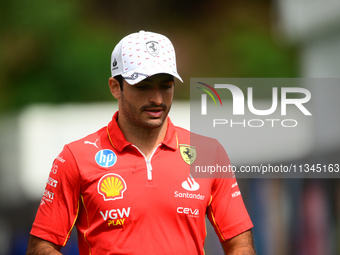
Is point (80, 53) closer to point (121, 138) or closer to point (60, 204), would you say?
point (121, 138)

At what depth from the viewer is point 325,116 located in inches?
430

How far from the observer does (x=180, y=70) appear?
30969 millimetres

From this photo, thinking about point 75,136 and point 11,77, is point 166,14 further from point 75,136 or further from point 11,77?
point 75,136

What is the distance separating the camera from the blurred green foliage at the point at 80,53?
23016mm

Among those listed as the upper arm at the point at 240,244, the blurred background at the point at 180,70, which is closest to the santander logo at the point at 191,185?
the upper arm at the point at 240,244

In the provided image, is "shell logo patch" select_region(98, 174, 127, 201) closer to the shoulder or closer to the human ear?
the shoulder

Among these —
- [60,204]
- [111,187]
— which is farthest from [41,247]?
[111,187]

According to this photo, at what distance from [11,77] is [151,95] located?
2078 cm

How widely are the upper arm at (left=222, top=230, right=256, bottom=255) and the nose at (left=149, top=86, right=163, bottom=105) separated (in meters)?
0.88

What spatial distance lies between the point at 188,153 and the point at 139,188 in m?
0.41

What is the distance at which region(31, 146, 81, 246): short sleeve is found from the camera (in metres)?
4.57

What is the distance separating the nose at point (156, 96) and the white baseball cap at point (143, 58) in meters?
0.11

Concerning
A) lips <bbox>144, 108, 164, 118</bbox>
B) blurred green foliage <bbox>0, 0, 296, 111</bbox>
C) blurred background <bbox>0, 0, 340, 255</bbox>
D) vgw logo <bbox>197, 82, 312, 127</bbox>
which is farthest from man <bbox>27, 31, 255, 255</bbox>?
blurred green foliage <bbox>0, 0, 296, 111</bbox>

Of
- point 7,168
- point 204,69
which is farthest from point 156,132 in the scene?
point 204,69
